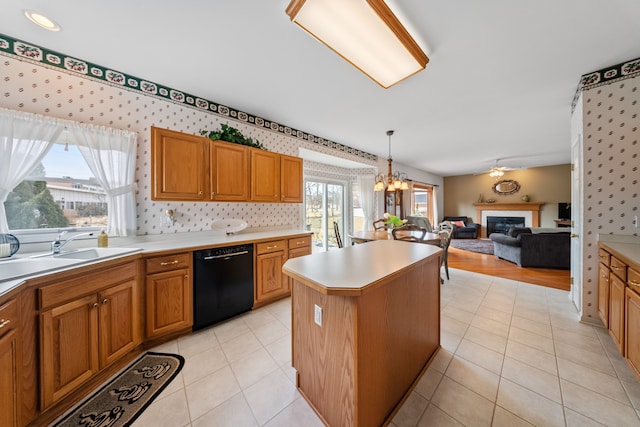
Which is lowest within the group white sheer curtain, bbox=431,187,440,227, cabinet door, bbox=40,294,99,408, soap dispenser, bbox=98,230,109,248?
cabinet door, bbox=40,294,99,408

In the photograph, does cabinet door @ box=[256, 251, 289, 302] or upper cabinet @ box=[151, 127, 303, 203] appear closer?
upper cabinet @ box=[151, 127, 303, 203]

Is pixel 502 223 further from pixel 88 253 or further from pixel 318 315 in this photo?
pixel 88 253

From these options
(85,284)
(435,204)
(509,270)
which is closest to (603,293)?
(509,270)

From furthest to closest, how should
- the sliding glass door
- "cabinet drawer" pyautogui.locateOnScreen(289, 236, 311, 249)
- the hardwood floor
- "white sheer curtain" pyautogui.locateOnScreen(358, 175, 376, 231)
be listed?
"white sheer curtain" pyautogui.locateOnScreen(358, 175, 376, 231)
the sliding glass door
the hardwood floor
"cabinet drawer" pyautogui.locateOnScreen(289, 236, 311, 249)

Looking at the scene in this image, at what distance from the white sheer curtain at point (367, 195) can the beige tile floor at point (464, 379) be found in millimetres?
3193

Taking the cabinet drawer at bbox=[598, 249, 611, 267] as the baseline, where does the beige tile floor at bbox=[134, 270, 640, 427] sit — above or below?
below

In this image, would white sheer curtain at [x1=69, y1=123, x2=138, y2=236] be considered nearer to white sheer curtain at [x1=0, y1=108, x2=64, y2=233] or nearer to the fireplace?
white sheer curtain at [x1=0, y1=108, x2=64, y2=233]

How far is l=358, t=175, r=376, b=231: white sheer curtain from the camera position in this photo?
17.5 ft

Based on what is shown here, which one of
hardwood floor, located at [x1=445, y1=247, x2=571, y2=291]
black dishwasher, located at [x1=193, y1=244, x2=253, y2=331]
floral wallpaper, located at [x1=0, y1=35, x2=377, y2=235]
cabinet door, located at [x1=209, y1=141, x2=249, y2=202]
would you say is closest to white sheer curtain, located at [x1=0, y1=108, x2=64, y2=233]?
floral wallpaper, located at [x1=0, y1=35, x2=377, y2=235]

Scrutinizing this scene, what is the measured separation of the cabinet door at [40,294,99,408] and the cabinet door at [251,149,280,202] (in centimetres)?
173

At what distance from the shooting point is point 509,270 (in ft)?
13.5

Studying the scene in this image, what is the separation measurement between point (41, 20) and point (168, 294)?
2.20 metres

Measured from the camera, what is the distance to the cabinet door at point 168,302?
1.89m

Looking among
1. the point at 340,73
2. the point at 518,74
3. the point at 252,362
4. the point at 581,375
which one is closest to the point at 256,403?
the point at 252,362
